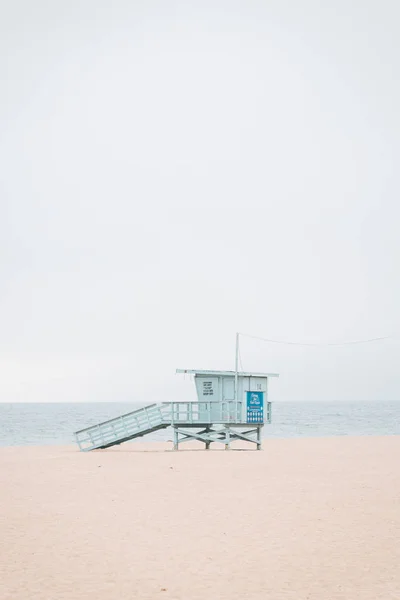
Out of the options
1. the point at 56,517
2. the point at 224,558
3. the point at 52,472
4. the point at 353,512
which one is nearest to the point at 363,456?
the point at 52,472

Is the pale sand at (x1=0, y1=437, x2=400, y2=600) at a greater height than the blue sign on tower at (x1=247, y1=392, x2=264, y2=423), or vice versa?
the blue sign on tower at (x1=247, y1=392, x2=264, y2=423)

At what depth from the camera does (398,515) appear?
15836 millimetres

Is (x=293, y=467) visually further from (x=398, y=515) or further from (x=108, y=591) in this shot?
(x=108, y=591)

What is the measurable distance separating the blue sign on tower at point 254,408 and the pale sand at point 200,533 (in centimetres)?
635

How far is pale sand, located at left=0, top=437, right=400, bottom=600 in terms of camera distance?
33.3 feet

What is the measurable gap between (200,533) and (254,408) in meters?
18.7

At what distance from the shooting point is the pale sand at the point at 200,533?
33.3 feet

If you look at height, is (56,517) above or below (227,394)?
below

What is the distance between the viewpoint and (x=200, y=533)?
13914 millimetres

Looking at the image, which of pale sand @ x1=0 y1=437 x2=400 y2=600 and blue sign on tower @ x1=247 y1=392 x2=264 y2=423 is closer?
pale sand @ x1=0 y1=437 x2=400 y2=600

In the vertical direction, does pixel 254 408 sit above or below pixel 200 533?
above

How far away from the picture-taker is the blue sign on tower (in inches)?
1275

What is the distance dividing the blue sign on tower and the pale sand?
6349 millimetres

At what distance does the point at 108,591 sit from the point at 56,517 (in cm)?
641
